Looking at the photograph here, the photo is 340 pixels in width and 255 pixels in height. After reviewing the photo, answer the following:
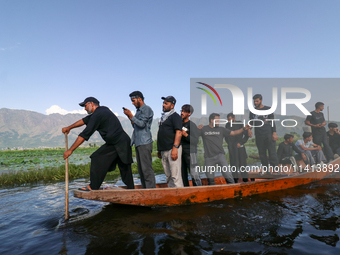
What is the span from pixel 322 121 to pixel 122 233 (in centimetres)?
629

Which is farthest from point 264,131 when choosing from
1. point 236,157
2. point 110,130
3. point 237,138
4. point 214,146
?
point 110,130

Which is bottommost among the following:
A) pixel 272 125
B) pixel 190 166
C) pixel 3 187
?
pixel 3 187

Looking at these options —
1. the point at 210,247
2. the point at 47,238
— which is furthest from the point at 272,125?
the point at 47,238

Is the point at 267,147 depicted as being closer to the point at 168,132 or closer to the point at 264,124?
the point at 264,124

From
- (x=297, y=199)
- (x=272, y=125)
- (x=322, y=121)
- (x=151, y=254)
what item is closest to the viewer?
(x=151, y=254)

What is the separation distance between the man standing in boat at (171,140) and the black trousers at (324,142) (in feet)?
15.4

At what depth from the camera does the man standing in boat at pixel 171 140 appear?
4109 millimetres

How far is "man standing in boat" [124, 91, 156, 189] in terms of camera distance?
4.16 meters

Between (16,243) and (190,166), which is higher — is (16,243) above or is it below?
below

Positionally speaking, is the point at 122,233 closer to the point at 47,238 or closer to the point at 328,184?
the point at 47,238

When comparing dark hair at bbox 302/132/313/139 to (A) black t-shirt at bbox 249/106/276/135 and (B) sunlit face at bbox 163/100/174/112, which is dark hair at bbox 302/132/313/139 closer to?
(A) black t-shirt at bbox 249/106/276/135

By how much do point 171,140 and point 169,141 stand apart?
0.04m

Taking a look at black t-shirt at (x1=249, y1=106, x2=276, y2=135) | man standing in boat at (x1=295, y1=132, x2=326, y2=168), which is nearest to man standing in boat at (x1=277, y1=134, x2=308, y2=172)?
man standing in boat at (x1=295, y1=132, x2=326, y2=168)

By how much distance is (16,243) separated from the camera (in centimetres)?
296
